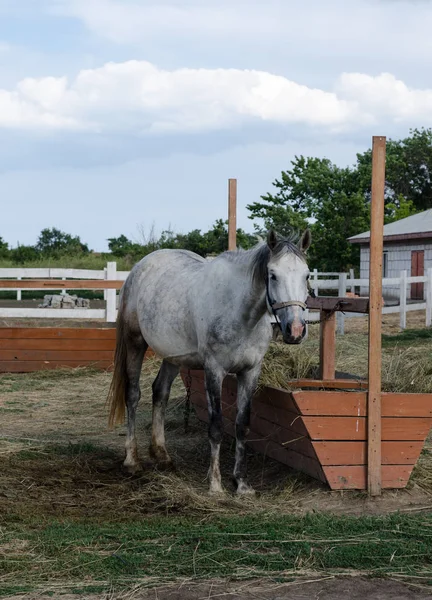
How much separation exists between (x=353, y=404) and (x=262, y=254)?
3.80 ft

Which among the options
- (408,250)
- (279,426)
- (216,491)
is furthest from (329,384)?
(408,250)

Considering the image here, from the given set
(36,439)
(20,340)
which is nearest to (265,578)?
(36,439)

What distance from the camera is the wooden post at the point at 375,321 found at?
5414mm

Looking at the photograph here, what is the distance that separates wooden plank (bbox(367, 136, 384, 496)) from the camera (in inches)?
213

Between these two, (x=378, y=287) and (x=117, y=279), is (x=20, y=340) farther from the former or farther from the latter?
(x=378, y=287)

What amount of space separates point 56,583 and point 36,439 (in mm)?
3641

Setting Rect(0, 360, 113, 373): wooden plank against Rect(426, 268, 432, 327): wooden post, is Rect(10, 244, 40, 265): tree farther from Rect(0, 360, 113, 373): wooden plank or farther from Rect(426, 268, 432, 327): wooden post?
Rect(0, 360, 113, 373): wooden plank

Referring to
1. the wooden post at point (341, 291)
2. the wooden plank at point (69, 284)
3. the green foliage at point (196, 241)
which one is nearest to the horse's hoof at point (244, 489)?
the wooden plank at point (69, 284)

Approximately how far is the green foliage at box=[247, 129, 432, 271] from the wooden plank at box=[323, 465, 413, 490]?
28430 mm

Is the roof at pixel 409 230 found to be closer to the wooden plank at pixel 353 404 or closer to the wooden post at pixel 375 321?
the wooden post at pixel 375 321

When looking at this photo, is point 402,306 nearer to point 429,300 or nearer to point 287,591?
point 429,300

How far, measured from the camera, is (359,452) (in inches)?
214

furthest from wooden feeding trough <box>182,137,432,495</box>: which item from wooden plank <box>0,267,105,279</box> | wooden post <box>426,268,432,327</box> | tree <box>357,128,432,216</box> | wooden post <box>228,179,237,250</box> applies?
tree <box>357,128,432,216</box>

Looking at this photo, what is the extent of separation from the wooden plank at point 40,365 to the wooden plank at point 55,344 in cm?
20
